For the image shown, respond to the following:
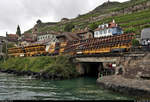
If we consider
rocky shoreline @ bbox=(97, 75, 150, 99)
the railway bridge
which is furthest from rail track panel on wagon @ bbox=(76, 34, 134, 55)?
rocky shoreline @ bbox=(97, 75, 150, 99)

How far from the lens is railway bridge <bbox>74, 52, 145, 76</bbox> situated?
114 ft

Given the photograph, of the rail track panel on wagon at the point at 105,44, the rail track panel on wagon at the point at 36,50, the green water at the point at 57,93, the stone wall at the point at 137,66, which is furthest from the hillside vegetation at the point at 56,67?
the stone wall at the point at 137,66

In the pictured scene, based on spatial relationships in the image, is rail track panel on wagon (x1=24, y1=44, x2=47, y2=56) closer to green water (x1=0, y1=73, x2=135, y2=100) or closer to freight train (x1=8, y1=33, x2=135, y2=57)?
freight train (x1=8, y1=33, x2=135, y2=57)

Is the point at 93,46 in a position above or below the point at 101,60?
above

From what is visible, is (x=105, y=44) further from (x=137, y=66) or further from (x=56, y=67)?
(x=137, y=66)

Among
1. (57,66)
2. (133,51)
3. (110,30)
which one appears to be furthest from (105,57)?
(110,30)

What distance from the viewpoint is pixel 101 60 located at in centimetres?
4534

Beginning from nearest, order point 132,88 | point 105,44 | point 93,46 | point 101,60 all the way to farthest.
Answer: point 132,88 → point 101,60 → point 105,44 → point 93,46

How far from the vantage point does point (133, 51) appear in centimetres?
3538

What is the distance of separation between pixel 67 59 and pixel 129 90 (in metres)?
29.4

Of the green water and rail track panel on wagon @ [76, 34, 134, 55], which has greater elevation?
rail track panel on wagon @ [76, 34, 134, 55]

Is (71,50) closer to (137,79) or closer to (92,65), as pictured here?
(92,65)

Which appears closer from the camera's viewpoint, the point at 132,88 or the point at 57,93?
the point at 132,88

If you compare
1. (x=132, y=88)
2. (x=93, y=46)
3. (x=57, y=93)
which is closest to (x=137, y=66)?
(x=132, y=88)
